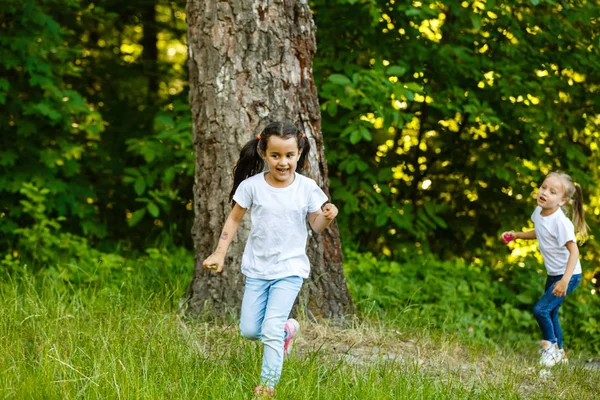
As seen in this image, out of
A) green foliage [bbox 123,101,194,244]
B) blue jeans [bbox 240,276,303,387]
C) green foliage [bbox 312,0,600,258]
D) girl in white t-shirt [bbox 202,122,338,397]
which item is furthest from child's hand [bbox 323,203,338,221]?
green foliage [bbox 123,101,194,244]

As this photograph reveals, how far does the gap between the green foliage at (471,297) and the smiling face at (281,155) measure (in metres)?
2.26

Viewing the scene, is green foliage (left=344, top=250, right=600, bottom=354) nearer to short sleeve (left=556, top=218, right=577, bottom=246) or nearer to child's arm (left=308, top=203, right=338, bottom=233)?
short sleeve (left=556, top=218, right=577, bottom=246)

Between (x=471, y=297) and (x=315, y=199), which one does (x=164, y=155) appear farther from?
(x=471, y=297)

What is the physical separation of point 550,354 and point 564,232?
0.90 meters

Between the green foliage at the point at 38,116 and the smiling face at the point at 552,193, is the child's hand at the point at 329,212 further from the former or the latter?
the green foliage at the point at 38,116

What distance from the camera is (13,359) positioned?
3.61 m

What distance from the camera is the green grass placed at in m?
3.38

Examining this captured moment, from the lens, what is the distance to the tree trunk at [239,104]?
4789 millimetres

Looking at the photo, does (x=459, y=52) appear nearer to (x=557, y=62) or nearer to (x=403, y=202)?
(x=557, y=62)

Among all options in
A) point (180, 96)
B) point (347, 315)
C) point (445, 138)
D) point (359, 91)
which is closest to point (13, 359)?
point (347, 315)

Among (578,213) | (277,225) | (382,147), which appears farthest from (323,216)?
(382,147)

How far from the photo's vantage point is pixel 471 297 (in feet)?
21.7

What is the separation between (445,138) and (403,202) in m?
0.88

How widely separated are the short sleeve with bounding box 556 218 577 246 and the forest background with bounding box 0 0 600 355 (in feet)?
3.35
